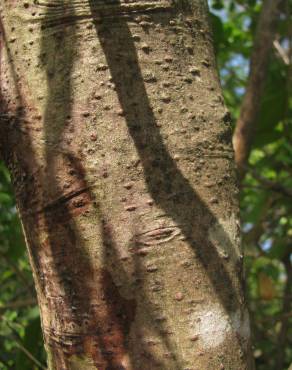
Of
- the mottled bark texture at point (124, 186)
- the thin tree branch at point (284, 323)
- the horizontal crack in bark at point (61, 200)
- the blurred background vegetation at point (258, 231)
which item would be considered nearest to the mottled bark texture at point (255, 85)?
the blurred background vegetation at point (258, 231)

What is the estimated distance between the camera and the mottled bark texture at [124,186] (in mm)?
827

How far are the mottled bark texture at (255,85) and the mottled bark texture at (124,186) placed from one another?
40.7 inches

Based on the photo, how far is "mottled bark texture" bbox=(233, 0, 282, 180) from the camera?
1928 mm

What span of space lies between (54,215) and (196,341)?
276mm

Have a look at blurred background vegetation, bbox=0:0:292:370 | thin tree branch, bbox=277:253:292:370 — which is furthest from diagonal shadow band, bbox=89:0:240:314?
thin tree branch, bbox=277:253:292:370

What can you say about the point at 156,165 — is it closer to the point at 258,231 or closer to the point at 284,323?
the point at 258,231

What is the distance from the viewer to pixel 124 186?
0.83 meters

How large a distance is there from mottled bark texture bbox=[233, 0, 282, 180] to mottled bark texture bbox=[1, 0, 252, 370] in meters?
1.03

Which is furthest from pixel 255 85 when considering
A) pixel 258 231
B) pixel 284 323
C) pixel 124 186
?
pixel 124 186

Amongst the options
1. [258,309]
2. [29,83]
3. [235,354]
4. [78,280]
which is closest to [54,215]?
[78,280]

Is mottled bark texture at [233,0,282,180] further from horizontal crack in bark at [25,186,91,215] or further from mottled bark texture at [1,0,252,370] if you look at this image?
horizontal crack in bark at [25,186,91,215]

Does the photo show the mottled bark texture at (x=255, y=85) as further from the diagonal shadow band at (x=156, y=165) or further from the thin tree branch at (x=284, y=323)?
the diagonal shadow band at (x=156, y=165)

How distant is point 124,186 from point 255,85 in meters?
1.24

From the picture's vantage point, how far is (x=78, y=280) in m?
0.85
